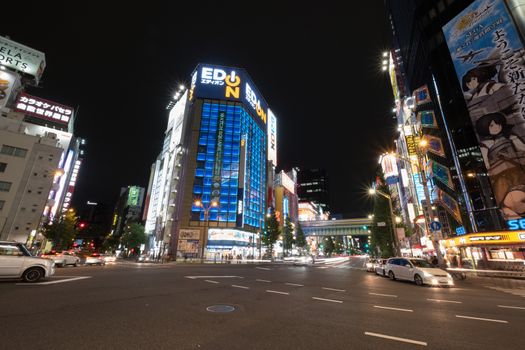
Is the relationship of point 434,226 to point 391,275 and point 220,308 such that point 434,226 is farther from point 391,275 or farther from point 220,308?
point 220,308

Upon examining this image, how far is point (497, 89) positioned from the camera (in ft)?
85.9

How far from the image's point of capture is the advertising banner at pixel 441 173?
106 feet

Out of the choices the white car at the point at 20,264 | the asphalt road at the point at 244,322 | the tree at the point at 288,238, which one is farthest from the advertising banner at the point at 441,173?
the tree at the point at 288,238

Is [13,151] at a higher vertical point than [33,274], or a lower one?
higher

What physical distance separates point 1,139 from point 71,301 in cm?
5436

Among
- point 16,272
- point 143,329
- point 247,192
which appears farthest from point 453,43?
point 247,192

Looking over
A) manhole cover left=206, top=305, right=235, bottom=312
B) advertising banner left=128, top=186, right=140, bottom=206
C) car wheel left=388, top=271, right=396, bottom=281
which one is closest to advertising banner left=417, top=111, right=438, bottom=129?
car wheel left=388, top=271, right=396, bottom=281

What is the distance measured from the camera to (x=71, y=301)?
25.3 ft

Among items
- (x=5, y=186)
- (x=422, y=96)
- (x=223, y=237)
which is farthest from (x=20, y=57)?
(x=422, y=96)

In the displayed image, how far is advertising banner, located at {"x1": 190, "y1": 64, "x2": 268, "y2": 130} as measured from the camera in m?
82.8

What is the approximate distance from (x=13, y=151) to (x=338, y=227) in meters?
94.8

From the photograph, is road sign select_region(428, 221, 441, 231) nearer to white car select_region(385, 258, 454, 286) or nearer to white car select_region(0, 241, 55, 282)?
white car select_region(385, 258, 454, 286)

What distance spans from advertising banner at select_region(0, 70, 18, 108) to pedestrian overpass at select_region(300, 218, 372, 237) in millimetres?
99946

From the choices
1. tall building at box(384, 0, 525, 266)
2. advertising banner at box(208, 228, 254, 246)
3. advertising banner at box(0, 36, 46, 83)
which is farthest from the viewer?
advertising banner at box(208, 228, 254, 246)
